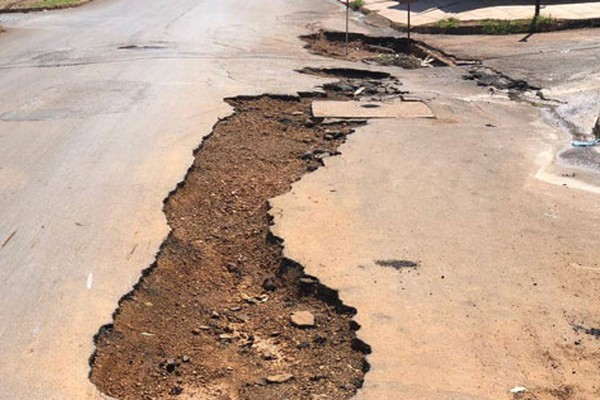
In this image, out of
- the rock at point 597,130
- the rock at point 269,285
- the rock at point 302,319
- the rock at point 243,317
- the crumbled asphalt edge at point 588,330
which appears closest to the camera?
the crumbled asphalt edge at point 588,330

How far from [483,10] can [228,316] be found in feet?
50.7

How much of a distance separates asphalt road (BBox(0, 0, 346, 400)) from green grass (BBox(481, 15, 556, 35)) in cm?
416

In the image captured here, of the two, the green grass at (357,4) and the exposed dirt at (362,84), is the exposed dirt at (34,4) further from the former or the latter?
the exposed dirt at (362,84)

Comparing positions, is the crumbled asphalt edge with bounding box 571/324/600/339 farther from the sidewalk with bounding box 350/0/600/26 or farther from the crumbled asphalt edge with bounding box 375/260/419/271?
the sidewalk with bounding box 350/0/600/26

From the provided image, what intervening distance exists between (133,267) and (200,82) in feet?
22.3

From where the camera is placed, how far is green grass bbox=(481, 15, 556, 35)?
16719 mm

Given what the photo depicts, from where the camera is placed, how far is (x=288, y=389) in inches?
173

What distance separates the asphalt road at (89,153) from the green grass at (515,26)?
4164 mm

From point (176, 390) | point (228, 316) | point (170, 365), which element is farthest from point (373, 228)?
point (176, 390)

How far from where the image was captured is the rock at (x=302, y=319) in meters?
5.16

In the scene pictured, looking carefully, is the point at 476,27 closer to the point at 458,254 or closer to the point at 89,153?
the point at 89,153

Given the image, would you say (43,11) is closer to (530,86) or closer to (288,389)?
(530,86)

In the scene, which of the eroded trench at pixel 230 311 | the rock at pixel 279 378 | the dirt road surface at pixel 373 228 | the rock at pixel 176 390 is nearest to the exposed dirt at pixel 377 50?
the dirt road surface at pixel 373 228

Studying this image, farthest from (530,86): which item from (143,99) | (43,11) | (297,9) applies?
(43,11)
